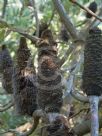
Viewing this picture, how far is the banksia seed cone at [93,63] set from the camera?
1.42 metres

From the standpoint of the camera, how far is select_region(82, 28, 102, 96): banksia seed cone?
142 cm

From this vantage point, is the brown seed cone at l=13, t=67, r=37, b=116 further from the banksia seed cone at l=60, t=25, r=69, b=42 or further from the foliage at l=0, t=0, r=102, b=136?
the banksia seed cone at l=60, t=25, r=69, b=42

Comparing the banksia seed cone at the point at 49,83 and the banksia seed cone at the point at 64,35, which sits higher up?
the banksia seed cone at the point at 64,35

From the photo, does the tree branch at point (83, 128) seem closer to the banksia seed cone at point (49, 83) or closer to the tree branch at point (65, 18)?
the tree branch at point (65, 18)

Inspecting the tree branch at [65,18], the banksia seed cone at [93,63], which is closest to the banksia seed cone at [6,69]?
the tree branch at [65,18]

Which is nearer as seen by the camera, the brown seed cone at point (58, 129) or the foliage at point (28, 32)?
the brown seed cone at point (58, 129)

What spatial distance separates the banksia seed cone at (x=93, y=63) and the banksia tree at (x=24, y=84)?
0.19 m

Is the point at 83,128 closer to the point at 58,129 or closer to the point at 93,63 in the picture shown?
the point at 93,63

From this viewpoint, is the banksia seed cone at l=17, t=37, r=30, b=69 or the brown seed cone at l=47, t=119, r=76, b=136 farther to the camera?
the banksia seed cone at l=17, t=37, r=30, b=69

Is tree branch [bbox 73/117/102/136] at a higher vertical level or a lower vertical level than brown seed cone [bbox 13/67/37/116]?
lower

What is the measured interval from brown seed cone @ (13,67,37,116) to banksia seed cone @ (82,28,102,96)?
19 cm

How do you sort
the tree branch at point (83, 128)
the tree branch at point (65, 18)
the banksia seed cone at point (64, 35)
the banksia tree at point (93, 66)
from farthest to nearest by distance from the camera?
1. the banksia seed cone at point (64, 35)
2. the tree branch at point (83, 128)
3. the tree branch at point (65, 18)
4. the banksia tree at point (93, 66)

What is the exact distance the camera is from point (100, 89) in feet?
4.76

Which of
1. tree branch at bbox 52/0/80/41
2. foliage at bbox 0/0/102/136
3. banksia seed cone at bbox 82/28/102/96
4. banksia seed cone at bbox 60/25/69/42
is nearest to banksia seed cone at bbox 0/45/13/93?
foliage at bbox 0/0/102/136
